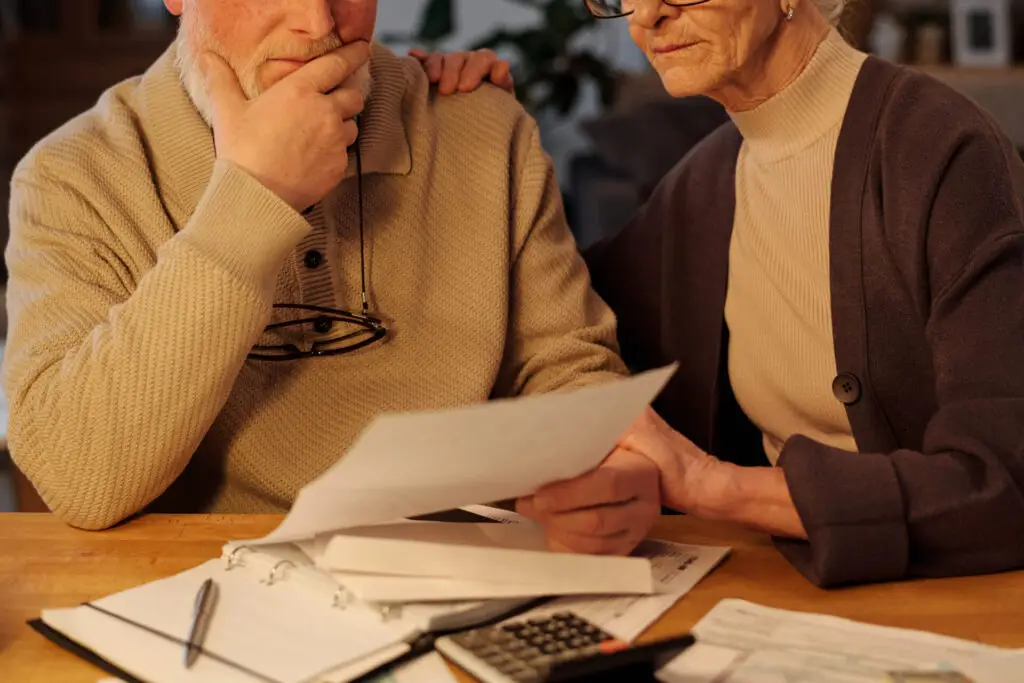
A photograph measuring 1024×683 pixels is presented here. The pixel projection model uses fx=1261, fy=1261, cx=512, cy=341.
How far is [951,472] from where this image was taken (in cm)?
108

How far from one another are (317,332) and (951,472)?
68cm

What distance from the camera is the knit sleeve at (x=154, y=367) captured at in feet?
3.74

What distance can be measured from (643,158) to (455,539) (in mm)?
2703

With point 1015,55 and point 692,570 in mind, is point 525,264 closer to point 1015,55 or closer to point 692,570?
point 692,570

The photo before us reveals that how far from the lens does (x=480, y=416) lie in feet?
2.73

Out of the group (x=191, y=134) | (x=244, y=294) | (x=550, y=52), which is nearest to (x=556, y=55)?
(x=550, y=52)

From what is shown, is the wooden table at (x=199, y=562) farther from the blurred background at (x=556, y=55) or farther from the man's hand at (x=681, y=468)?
the blurred background at (x=556, y=55)

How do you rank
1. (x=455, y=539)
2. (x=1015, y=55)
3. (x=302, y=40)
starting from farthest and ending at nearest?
1. (x=1015, y=55)
2. (x=302, y=40)
3. (x=455, y=539)

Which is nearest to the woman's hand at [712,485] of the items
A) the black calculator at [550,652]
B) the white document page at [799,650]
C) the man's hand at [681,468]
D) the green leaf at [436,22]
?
the man's hand at [681,468]

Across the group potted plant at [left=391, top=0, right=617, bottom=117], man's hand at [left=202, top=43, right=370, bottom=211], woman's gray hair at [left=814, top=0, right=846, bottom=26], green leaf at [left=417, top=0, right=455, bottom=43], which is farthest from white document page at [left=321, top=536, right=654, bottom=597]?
green leaf at [left=417, top=0, right=455, bottom=43]

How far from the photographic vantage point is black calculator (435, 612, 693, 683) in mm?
792

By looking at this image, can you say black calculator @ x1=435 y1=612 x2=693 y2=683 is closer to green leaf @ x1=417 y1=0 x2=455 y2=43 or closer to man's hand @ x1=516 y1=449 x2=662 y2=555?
man's hand @ x1=516 y1=449 x2=662 y2=555

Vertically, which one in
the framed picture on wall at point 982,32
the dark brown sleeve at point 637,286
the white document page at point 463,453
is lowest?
the framed picture on wall at point 982,32

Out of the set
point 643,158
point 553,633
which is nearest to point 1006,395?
point 553,633
